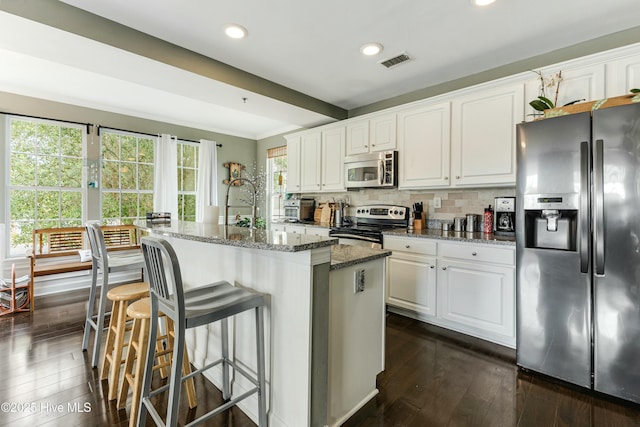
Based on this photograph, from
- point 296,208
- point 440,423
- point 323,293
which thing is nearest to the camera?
point 323,293

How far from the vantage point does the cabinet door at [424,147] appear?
308 cm

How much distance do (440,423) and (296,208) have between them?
3.38 m

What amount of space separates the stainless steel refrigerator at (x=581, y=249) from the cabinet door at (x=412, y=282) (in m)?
0.79

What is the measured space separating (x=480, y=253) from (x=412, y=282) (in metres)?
0.71

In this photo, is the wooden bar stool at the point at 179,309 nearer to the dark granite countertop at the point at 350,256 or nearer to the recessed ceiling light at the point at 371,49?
the dark granite countertop at the point at 350,256

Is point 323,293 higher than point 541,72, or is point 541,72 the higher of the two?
point 541,72

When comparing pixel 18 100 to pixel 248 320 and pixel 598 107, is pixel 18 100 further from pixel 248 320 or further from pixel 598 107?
pixel 598 107

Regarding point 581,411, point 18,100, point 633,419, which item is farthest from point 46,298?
point 633,419

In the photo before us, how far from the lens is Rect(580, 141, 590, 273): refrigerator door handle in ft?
6.06

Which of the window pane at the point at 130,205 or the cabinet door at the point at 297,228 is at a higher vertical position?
the window pane at the point at 130,205

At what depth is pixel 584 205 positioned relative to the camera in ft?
6.09

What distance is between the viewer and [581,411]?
172 centimetres

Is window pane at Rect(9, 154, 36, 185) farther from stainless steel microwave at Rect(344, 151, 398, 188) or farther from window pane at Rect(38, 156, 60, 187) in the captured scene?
stainless steel microwave at Rect(344, 151, 398, 188)

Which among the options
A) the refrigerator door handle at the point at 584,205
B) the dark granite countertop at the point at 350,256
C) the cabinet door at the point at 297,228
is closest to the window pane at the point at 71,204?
the cabinet door at the point at 297,228
